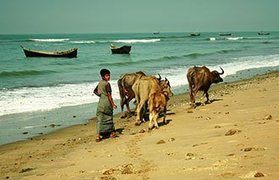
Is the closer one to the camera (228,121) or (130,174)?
(130,174)

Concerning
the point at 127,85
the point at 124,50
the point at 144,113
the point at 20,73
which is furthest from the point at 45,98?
the point at 124,50

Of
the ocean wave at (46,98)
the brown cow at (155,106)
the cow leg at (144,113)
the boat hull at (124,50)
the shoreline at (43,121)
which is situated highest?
the brown cow at (155,106)

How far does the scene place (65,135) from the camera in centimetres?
1198

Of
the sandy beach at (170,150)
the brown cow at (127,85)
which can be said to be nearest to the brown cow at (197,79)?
the sandy beach at (170,150)

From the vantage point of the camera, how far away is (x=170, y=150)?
8.30 metres

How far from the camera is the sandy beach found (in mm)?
6641

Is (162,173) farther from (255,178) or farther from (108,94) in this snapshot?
(108,94)

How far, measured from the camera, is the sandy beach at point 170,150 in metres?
6.64

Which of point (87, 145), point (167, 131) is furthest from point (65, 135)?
point (167, 131)

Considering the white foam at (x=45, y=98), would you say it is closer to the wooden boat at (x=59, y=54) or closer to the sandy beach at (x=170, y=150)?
the sandy beach at (x=170, y=150)

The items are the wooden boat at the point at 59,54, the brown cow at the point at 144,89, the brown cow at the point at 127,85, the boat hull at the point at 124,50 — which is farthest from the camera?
the boat hull at the point at 124,50

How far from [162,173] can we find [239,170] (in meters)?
1.12

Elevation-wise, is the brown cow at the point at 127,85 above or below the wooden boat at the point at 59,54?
above

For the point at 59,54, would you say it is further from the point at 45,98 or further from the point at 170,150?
the point at 170,150
